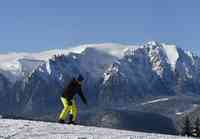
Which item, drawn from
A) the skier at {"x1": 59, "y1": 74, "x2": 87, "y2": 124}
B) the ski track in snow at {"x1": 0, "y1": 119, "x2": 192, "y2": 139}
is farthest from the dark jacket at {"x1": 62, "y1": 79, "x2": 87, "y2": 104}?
the ski track in snow at {"x1": 0, "y1": 119, "x2": 192, "y2": 139}

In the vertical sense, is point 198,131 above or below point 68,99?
below

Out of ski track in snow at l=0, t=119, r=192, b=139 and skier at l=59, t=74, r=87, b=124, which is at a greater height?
skier at l=59, t=74, r=87, b=124

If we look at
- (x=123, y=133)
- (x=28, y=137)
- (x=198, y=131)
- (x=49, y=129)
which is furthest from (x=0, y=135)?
(x=198, y=131)

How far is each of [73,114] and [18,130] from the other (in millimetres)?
5351

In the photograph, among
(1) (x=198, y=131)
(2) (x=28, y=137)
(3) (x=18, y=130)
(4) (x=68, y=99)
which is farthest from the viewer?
(1) (x=198, y=131)

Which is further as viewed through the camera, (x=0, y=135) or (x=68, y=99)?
(x=68, y=99)

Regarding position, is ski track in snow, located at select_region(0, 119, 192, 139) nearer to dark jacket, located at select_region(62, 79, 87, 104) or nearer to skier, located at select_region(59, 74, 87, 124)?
skier, located at select_region(59, 74, 87, 124)

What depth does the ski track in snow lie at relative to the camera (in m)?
25.2

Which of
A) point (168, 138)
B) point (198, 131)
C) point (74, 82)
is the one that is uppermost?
point (74, 82)

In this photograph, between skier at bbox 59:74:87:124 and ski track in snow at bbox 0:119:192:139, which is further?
skier at bbox 59:74:87:124

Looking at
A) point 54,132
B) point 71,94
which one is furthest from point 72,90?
point 54,132

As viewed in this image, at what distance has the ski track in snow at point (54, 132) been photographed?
2522 cm

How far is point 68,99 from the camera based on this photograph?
102 feet

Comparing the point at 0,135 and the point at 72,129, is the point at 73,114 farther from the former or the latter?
the point at 0,135
